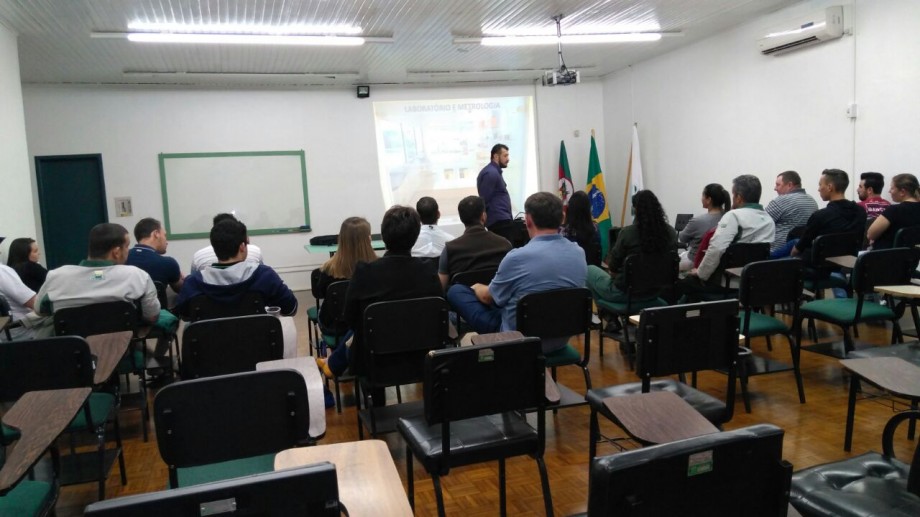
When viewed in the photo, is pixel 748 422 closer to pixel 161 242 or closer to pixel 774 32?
pixel 161 242

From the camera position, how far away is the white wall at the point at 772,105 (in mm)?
5508

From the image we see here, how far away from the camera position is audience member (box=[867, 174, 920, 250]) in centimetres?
465

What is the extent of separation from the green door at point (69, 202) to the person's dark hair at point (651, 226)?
23.6 feet

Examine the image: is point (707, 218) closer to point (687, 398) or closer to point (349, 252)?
point (687, 398)

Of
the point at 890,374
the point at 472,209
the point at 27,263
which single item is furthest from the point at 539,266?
the point at 27,263

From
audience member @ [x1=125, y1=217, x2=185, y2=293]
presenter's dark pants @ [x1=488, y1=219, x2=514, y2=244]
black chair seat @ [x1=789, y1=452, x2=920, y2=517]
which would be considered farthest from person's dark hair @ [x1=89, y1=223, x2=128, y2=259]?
presenter's dark pants @ [x1=488, y1=219, x2=514, y2=244]

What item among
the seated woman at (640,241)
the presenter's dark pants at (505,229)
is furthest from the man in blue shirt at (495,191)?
the seated woman at (640,241)

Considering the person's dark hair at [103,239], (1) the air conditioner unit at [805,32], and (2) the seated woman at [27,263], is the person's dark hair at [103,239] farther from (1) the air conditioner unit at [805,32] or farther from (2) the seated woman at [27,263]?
(1) the air conditioner unit at [805,32]

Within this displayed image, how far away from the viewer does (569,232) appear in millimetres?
5062

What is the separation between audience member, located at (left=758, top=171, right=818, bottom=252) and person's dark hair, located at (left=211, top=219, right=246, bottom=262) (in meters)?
4.39

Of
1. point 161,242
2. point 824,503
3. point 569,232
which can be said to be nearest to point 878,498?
point 824,503

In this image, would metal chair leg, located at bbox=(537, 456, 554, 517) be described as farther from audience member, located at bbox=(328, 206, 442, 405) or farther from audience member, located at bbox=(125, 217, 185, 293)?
audience member, located at bbox=(125, 217, 185, 293)

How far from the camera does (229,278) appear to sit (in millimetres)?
3271

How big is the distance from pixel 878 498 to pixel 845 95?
214 inches
